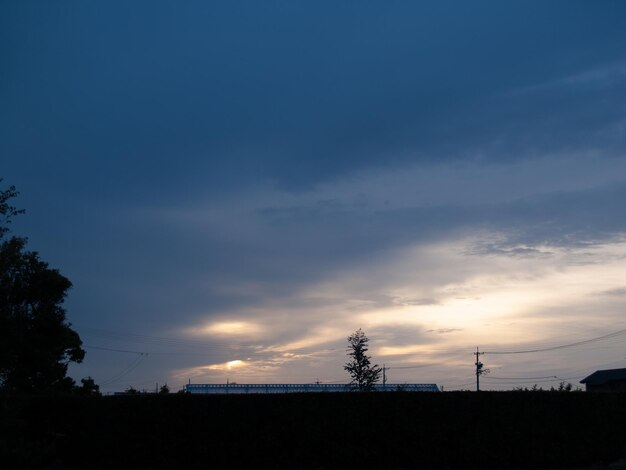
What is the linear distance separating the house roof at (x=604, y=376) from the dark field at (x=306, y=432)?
39351mm

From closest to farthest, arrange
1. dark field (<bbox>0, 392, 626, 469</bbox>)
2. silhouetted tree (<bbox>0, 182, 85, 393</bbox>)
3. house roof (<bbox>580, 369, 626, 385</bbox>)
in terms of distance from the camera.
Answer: dark field (<bbox>0, 392, 626, 469</bbox>) < silhouetted tree (<bbox>0, 182, 85, 393</bbox>) < house roof (<bbox>580, 369, 626, 385</bbox>)

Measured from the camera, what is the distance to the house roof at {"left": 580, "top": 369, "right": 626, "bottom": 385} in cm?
6153

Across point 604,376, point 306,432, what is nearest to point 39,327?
point 306,432

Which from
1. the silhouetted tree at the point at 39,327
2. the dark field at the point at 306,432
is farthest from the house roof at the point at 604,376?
the silhouetted tree at the point at 39,327

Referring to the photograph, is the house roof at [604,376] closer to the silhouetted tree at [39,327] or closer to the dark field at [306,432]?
the dark field at [306,432]

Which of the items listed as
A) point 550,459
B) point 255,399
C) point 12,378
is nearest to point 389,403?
point 255,399

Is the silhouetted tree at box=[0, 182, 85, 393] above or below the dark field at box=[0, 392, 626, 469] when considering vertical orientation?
above

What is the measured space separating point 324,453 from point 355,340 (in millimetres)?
13858

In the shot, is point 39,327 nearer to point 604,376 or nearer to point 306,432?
point 306,432

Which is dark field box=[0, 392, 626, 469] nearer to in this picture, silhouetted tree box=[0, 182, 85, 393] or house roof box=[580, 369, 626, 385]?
silhouetted tree box=[0, 182, 85, 393]

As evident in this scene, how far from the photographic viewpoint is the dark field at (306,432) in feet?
74.5

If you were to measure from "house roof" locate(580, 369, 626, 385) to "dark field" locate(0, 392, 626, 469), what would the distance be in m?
39.4

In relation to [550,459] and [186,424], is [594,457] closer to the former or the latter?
[550,459]

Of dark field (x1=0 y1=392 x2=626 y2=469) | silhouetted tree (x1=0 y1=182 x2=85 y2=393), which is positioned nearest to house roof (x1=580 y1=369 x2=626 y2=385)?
dark field (x1=0 y1=392 x2=626 y2=469)
